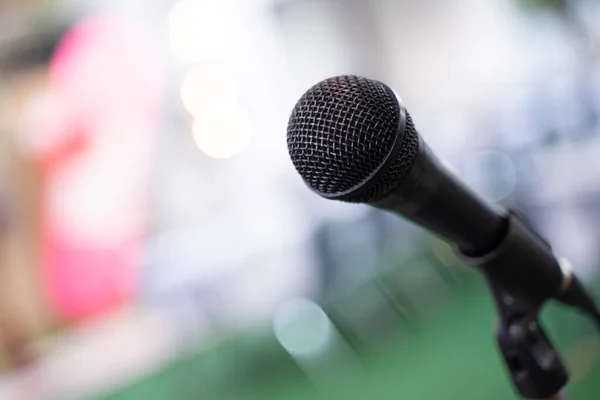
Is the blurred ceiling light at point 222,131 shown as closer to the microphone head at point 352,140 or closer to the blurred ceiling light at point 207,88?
the blurred ceiling light at point 207,88

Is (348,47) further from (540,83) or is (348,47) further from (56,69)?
(56,69)

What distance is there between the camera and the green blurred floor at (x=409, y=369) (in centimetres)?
234

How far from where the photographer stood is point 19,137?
2736mm

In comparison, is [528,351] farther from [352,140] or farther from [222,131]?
[222,131]

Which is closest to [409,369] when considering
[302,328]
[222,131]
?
[302,328]

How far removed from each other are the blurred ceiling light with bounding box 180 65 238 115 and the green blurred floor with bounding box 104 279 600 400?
1.27 meters

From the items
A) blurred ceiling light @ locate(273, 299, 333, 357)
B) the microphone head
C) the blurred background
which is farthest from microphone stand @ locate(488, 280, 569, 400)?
blurred ceiling light @ locate(273, 299, 333, 357)

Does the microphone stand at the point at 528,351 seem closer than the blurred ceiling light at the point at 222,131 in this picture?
Yes

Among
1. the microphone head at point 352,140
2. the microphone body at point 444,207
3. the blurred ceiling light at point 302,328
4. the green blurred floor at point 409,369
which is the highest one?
the microphone head at point 352,140

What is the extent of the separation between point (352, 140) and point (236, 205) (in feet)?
9.12

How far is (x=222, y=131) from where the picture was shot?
10.5 feet

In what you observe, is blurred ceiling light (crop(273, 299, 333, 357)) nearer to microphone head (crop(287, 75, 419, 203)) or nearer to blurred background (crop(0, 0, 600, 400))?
blurred background (crop(0, 0, 600, 400))

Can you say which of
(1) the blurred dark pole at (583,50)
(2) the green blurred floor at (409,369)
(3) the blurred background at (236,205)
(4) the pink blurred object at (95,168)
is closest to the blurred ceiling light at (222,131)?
(3) the blurred background at (236,205)

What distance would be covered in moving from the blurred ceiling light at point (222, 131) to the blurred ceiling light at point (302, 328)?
89cm
